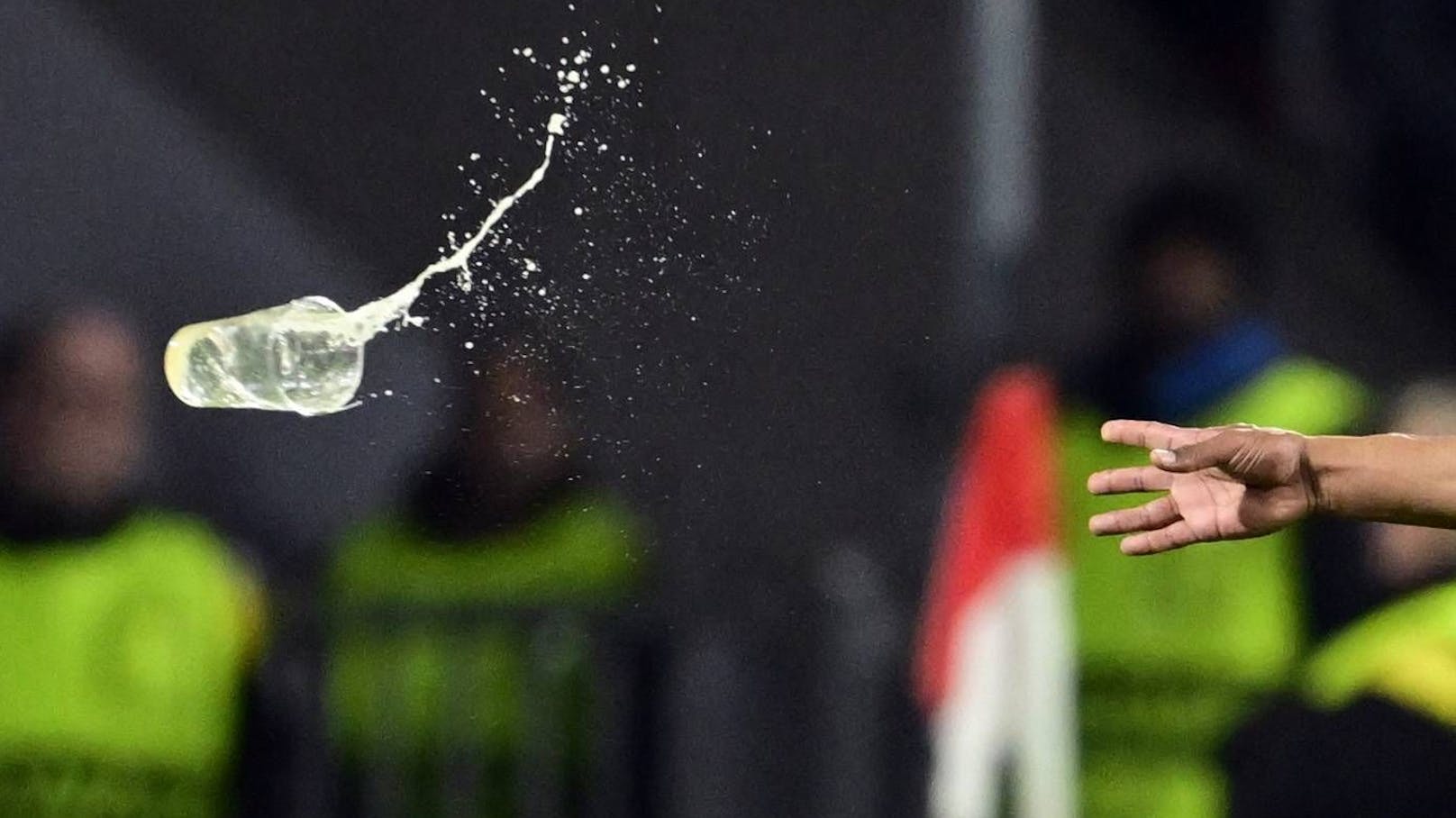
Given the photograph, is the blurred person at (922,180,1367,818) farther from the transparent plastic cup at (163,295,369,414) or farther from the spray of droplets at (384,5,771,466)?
the transparent plastic cup at (163,295,369,414)

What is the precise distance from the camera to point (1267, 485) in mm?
2066

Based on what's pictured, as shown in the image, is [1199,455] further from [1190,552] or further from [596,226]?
[1190,552]

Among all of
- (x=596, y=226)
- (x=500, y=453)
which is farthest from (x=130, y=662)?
(x=596, y=226)

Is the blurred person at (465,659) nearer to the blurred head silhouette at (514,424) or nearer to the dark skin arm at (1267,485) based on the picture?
the blurred head silhouette at (514,424)

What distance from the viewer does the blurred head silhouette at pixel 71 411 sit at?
3.27 metres

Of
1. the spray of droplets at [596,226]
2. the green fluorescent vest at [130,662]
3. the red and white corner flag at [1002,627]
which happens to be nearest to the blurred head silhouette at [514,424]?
the spray of droplets at [596,226]

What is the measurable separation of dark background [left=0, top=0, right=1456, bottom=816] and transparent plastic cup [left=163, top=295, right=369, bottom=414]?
0.10m

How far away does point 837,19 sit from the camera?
3180 millimetres

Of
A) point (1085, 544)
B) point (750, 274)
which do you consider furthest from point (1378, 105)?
point (750, 274)

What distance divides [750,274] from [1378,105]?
1565mm

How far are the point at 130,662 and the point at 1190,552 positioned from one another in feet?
4.55

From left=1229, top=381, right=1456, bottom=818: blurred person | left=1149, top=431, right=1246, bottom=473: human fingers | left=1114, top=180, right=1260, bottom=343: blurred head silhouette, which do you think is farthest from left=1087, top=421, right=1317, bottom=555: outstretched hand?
left=1114, top=180, right=1260, bottom=343: blurred head silhouette

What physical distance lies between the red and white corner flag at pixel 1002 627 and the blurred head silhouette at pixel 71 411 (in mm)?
1073

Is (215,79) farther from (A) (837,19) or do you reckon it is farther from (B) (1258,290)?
(B) (1258,290)
